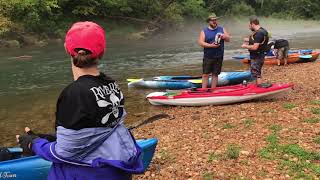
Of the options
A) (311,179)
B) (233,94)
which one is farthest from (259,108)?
(311,179)

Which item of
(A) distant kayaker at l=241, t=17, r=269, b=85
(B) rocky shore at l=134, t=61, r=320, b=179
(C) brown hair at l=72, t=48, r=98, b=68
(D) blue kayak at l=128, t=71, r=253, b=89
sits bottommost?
(D) blue kayak at l=128, t=71, r=253, b=89

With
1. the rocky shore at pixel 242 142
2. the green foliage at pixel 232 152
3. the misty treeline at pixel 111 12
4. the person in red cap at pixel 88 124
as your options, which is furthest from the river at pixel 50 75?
the person in red cap at pixel 88 124

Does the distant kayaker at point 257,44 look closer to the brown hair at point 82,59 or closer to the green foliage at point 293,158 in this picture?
the green foliage at point 293,158

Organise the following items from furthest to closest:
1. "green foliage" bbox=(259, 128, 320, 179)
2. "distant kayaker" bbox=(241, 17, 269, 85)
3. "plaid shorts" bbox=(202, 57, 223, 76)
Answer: "plaid shorts" bbox=(202, 57, 223, 76) < "distant kayaker" bbox=(241, 17, 269, 85) < "green foliage" bbox=(259, 128, 320, 179)

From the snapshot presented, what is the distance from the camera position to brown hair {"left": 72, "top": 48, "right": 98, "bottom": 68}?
2.45 m

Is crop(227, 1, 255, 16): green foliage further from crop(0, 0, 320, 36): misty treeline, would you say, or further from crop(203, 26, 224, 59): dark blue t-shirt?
crop(203, 26, 224, 59): dark blue t-shirt

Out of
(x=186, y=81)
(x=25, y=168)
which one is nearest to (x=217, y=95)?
(x=186, y=81)

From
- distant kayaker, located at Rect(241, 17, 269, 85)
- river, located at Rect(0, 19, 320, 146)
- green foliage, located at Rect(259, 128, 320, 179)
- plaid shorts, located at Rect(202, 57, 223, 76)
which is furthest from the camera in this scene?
river, located at Rect(0, 19, 320, 146)

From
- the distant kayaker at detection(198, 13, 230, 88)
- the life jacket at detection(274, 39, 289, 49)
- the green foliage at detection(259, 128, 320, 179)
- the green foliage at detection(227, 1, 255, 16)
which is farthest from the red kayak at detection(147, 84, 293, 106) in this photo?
the green foliage at detection(227, 1, 255, 16)

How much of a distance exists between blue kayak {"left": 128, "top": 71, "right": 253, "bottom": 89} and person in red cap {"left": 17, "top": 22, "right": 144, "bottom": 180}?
31.3 ft

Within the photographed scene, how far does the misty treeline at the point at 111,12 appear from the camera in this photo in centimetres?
3164

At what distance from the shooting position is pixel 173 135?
691 centimetres

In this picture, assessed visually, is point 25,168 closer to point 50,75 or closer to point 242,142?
point 242,142

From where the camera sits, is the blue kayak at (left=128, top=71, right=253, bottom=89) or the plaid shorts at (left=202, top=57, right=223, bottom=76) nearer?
the plaid shorts at (left=202, top=57, right=223, bottom=76)
